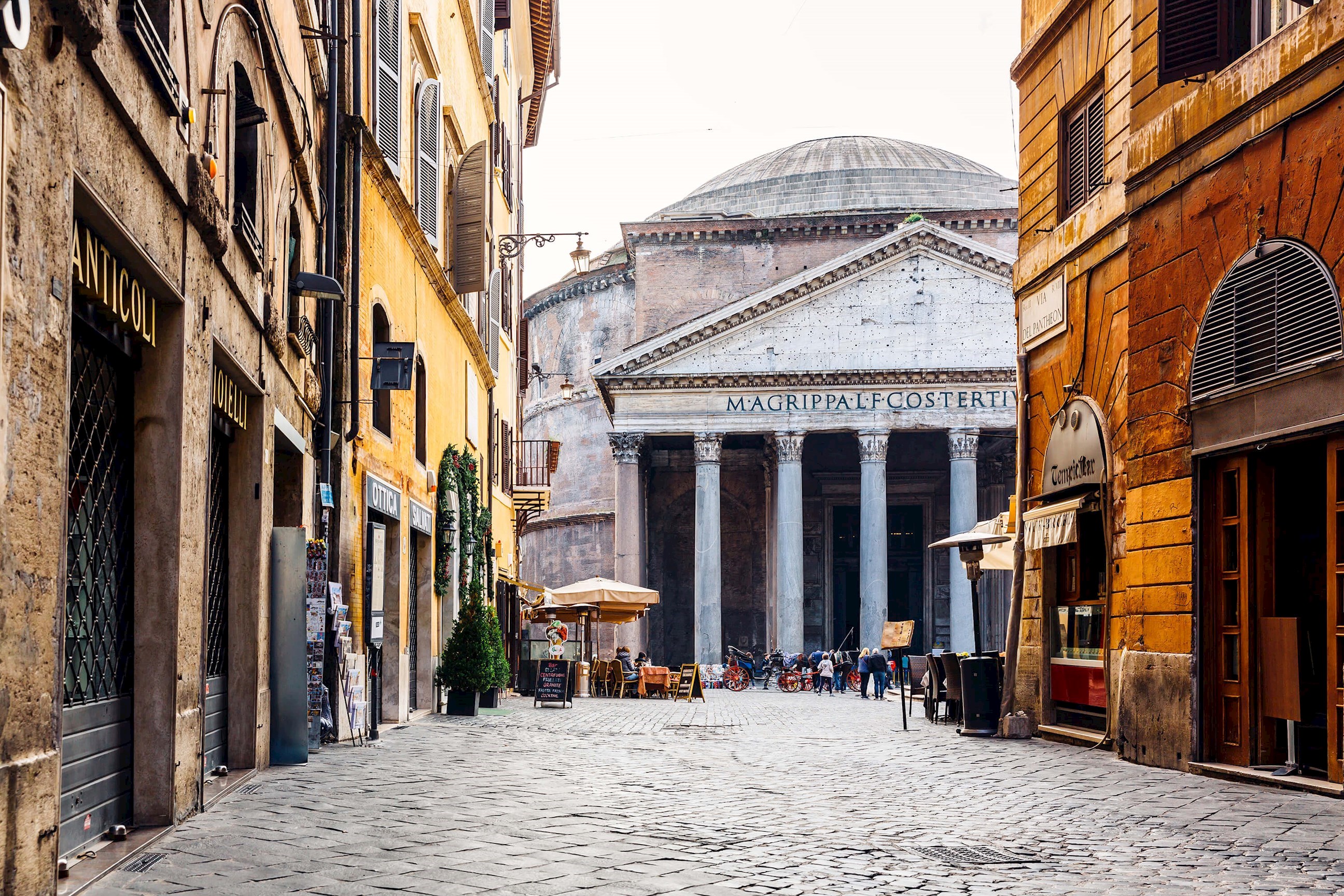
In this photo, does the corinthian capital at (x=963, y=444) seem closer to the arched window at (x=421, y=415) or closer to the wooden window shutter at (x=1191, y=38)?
the arched window at (x=421, y=415)

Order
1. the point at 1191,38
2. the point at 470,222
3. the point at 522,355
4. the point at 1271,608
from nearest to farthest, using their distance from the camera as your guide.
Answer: the point at 1271,608 → the point at 1191,38 → the point at 470,222 → the point at 522,355

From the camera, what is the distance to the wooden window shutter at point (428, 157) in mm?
16312

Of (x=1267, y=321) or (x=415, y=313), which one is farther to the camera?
(x=415, y=313)

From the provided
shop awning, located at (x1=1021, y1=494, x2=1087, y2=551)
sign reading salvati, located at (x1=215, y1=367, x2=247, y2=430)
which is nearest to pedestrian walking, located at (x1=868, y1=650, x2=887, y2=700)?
shop awning, located at (x1=1021, y1=494, x2=1087, y2=551)

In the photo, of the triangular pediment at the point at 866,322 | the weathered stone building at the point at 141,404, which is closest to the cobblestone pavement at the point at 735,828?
the weathered stone building at the point at 141,404

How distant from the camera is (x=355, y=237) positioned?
1259 centimetres

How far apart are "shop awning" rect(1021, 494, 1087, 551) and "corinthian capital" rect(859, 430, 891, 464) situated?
22.8 m

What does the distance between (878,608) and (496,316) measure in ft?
44.5

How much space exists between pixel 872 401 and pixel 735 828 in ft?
98.3

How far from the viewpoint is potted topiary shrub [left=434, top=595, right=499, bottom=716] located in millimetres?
15789

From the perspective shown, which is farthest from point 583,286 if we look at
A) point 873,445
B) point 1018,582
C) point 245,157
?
point 245,157

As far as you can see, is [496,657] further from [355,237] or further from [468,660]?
[355,237]

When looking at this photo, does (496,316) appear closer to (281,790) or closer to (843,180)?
(281,790)

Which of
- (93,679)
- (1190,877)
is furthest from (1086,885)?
(93,679)
